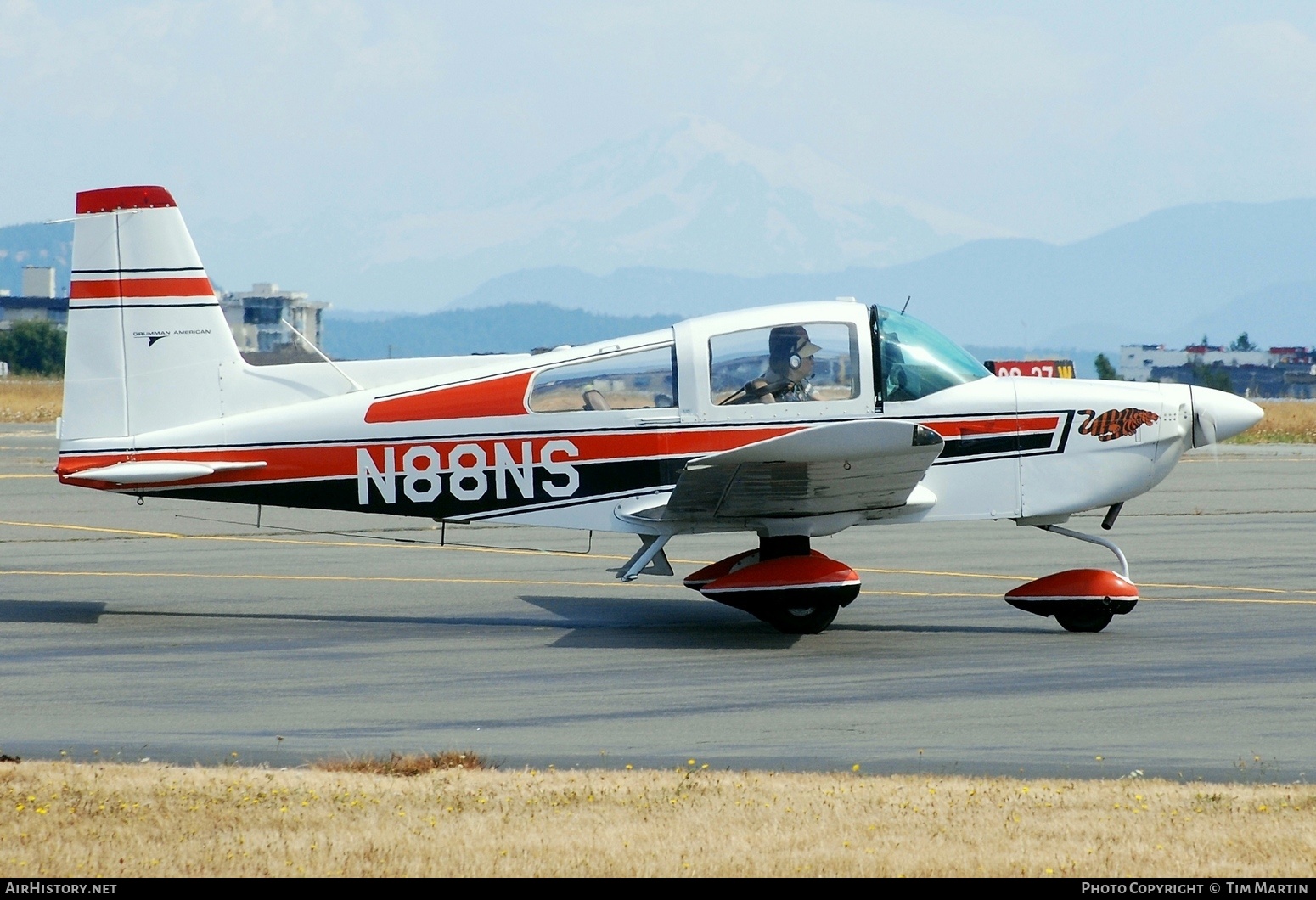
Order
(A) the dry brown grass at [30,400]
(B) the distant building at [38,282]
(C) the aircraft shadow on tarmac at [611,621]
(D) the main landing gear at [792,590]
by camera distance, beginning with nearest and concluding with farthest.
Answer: (D) the main landing gear at [792,590]
(C) the aircraft shadow on tarmac at [611,621]
(A) the dry brown grass at [30,400]
(B) the distant building at [38,282]

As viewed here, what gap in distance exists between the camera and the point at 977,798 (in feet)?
19.8

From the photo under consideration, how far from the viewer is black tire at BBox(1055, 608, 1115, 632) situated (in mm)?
10750

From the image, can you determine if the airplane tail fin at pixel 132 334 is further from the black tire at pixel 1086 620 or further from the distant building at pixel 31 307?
the distant building at pixel 31 307

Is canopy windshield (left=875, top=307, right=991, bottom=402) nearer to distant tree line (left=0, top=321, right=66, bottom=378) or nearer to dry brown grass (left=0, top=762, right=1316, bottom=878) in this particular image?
dry brown grass (left=0, top=762, right=1316, bottom=878)

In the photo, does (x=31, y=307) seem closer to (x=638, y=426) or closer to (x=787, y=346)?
(x=638, y=426)

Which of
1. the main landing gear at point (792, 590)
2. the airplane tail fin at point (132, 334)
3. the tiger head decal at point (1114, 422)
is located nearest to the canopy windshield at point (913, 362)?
the tiger head decal at point (1114, 422)

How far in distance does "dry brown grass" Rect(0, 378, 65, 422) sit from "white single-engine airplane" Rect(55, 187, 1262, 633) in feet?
97.2

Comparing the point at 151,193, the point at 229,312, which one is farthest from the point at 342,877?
the point at 229,312

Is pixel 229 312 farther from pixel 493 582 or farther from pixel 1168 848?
pixel 1168 848

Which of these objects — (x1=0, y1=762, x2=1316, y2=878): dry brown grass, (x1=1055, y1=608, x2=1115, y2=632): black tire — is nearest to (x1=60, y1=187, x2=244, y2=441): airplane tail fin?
(x1=0, y1=762, x2=1316, y2=878): dry brown grass

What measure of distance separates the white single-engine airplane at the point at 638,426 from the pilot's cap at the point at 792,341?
24 millimetres

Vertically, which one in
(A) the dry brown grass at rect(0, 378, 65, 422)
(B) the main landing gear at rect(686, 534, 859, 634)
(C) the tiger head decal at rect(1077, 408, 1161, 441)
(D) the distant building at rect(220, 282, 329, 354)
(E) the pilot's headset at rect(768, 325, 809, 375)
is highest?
(D) the distant building at rect(220, 282, 329, 354)

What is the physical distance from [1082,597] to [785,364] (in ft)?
9.33

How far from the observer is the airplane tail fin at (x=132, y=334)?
1130cm
